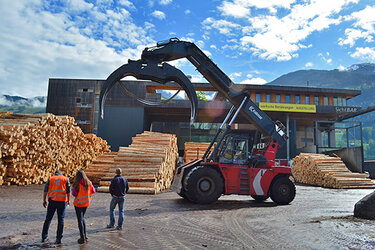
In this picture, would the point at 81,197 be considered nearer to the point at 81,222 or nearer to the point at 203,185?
the point at 81,222

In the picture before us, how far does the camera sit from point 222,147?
459 inches

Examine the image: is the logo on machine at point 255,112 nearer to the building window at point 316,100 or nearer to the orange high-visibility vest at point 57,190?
the orange high-visibility vest at point 57,190

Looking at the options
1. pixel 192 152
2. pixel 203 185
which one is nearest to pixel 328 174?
pixel 192 152

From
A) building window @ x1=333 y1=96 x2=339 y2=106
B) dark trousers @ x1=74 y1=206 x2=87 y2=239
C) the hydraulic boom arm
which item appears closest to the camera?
dark trousers @ x1=74 y1=206 x2=87 y2=239

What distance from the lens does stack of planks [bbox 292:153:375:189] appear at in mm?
19609

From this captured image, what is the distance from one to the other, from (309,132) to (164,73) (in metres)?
36.4

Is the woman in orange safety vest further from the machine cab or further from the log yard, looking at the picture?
the machine cab

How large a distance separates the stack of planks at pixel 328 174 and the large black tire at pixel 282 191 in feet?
32.0

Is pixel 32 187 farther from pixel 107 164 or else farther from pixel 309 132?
pixel 309 132

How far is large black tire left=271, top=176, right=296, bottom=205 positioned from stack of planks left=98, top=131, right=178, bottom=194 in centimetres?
537

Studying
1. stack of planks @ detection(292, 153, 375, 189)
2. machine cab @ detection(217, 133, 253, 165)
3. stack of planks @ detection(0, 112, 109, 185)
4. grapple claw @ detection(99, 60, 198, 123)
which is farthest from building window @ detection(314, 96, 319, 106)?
grapple claw @ detection(99, 60, 198, 123)

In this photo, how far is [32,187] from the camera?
43.0 ft

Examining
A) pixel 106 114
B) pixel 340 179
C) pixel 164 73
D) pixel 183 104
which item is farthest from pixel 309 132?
pixel 164 73

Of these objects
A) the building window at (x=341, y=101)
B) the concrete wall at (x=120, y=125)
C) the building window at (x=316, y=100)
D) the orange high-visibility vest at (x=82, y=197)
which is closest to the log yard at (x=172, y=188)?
the orange high-visibility vest at (x=82, y=197)
